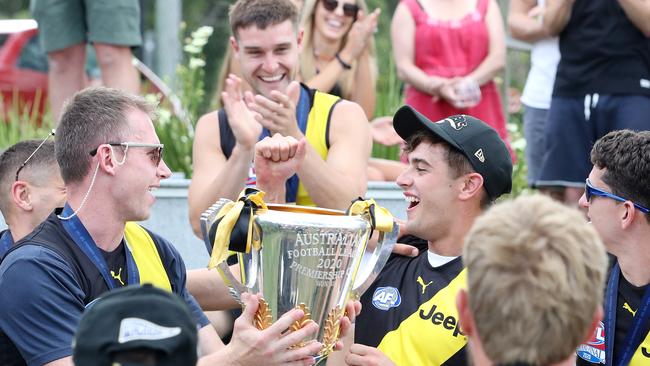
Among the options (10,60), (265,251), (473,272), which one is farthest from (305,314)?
(10,60)

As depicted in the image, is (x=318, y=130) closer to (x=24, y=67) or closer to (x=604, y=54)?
(x=604, y=54)

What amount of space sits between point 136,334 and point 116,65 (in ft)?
16.2

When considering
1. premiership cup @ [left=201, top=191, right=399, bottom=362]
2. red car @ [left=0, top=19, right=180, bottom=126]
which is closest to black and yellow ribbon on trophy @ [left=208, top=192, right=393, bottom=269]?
premiership cup @ [left=201, top=191, right=399, bottom=362]

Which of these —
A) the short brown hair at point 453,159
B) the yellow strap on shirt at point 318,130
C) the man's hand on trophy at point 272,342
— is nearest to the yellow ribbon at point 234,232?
the man's hand on trophy at point 272,342

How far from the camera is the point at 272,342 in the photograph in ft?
10.7

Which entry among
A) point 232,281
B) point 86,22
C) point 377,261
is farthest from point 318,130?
point 86,22

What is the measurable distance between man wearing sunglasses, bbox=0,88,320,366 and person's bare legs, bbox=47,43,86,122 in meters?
3.19

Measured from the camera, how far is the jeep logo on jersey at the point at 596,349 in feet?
13.1

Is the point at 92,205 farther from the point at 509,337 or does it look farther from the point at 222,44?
the point at 222,44

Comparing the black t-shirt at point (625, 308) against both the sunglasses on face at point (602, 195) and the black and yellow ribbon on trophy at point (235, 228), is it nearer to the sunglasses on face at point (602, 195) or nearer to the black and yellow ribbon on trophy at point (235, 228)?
the sunglasses on face at point (602, 195)

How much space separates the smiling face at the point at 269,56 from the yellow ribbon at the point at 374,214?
6.52ft

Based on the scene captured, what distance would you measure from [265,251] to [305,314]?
23cm

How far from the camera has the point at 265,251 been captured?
329 cm

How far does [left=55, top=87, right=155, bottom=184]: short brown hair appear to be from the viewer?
12.8 ft
